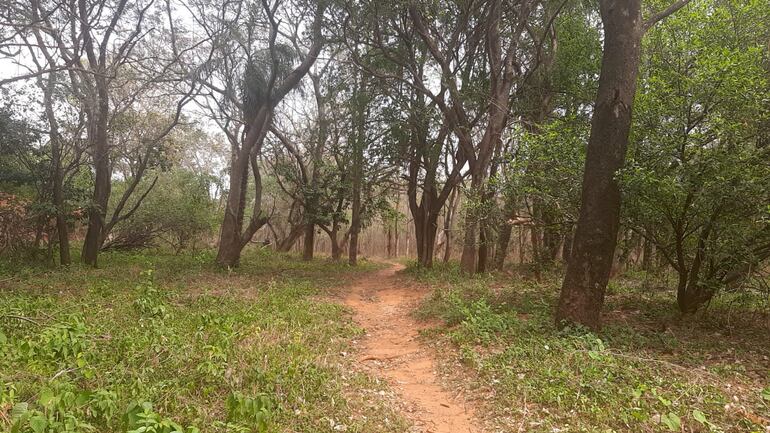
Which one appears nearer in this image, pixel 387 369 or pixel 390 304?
pixel 387 369

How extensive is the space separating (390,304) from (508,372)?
5710mm

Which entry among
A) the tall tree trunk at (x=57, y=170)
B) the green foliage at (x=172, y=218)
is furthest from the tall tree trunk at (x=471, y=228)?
the green foliage at (x=172, y=218)

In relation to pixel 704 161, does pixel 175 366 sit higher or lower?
lower

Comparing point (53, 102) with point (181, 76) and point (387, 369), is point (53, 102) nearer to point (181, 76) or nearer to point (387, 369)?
point (181, 76)

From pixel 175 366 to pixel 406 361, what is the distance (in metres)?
3.09

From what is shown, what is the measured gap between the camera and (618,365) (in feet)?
16.5

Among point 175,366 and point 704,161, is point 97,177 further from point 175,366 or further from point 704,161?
point 704,161

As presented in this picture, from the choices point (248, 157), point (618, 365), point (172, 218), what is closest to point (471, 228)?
point (618, 365)

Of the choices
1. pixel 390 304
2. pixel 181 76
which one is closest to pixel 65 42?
pixel 181 76

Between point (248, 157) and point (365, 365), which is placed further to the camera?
point (248, 157)

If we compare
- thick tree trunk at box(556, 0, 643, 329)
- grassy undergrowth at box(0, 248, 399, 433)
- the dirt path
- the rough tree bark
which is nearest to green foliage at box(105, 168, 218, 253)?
the rough tree bark

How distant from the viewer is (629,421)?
3.92 metres

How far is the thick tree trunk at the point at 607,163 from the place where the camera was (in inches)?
248

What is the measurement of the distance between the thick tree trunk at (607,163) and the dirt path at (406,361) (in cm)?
241
